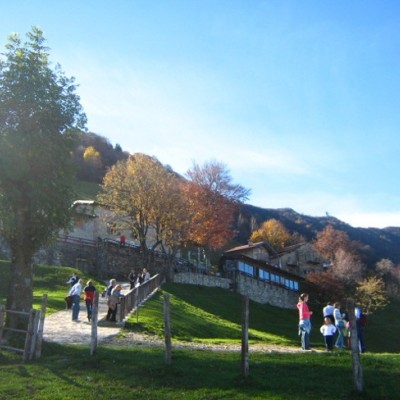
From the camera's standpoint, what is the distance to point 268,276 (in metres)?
58.1

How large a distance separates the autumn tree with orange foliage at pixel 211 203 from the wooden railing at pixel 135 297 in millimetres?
11764

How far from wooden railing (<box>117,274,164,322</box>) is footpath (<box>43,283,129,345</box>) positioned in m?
0.94

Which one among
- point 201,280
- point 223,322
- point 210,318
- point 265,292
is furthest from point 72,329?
point 265,292

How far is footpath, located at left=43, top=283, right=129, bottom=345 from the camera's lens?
17.7 metres

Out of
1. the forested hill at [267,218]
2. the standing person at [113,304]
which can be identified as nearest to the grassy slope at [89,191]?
the forested hill at [267,218]

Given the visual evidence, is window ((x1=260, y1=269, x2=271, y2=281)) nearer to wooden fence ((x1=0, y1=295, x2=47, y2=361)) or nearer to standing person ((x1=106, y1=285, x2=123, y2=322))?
standing person ((x1=106, y1=285, x2=123, y2=322))

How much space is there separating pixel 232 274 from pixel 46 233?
35803 mm

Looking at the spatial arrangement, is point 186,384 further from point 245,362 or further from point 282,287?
point 282,287

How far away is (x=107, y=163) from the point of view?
11281 cm

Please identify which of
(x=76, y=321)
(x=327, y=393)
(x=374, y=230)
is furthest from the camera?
(x=374, y=230)

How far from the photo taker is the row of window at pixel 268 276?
5569cm

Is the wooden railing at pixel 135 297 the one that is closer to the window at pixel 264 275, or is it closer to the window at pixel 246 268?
the window at pixel 246 268

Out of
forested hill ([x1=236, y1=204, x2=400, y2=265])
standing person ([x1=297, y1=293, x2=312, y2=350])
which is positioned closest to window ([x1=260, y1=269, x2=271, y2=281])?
standing person ([x1=297, y1=293, x2=312, y2=350])

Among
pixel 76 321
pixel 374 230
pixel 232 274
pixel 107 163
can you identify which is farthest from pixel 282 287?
pixel 374 230
